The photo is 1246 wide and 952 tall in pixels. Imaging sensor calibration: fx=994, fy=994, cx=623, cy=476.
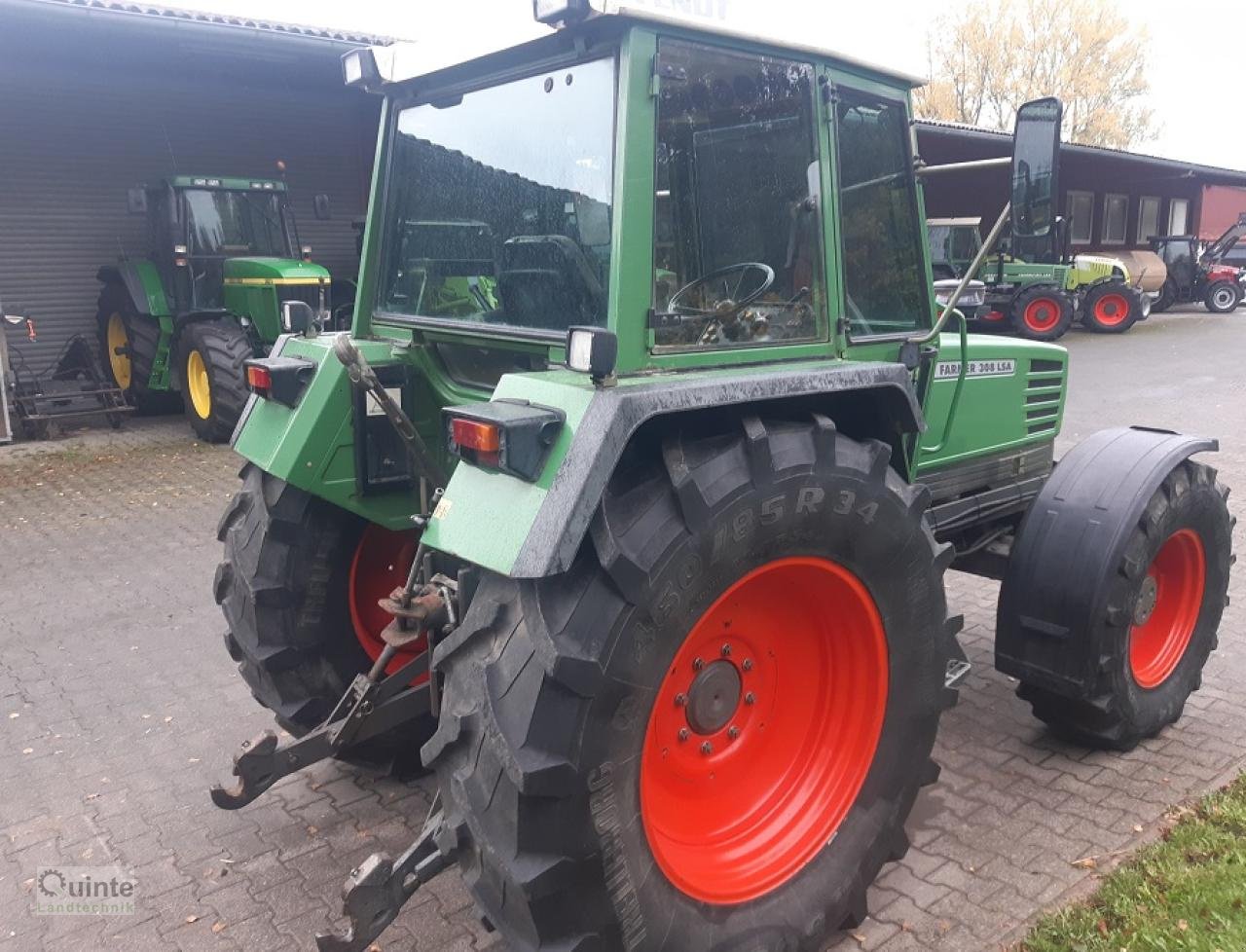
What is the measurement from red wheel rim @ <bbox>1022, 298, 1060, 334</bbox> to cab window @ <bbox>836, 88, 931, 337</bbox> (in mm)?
15671

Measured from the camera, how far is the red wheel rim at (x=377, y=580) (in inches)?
129

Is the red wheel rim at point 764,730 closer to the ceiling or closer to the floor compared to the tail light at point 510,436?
closer to the floor

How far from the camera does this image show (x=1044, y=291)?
56.1 feet

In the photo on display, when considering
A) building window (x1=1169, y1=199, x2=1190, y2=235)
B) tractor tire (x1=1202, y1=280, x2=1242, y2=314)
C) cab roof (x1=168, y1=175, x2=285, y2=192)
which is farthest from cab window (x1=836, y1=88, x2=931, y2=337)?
building window (x1=1169, y1=199, x2=1190, y2=235)

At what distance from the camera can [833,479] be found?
2381 mm

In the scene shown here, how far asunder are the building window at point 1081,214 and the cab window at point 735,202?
2497cm

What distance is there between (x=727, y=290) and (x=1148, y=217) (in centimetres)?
2955

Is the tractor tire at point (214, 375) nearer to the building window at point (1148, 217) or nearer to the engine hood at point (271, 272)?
the engine hood at point (271, 272)

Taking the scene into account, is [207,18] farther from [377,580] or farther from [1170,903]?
[1170,903]

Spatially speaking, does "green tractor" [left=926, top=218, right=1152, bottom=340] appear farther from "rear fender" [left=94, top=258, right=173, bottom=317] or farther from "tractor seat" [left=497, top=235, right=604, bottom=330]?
"tractor seat" [left=497, top=235, right=604, bottom=330]

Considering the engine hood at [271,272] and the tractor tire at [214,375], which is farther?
the engine hood at [271,272]

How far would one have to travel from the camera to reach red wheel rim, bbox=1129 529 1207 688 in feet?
12.1

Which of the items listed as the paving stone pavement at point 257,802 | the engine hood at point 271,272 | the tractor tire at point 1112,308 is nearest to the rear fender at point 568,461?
the paving stone pavement at point 257,802

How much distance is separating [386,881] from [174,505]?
6.00 m
